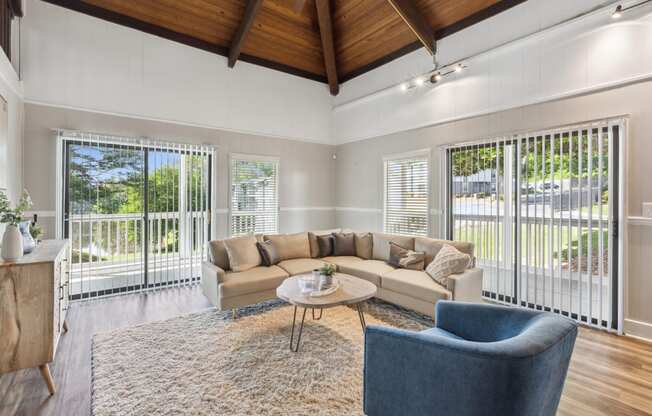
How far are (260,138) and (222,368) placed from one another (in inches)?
175

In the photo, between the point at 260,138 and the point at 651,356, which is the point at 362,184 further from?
the point at 651,356

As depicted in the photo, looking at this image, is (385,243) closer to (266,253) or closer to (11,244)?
(266,253)

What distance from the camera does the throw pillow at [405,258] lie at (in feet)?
13.5

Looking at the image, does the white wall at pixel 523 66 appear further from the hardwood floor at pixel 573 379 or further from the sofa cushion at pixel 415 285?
the hardwood floor at pixel 573 379

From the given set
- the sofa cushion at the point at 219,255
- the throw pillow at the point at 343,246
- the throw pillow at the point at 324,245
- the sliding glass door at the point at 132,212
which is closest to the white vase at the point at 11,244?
the sofa cushion at the point at 219,255

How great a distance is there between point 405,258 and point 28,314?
Answer: 150 inches

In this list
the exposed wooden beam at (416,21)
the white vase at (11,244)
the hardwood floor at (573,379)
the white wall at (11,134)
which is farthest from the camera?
the exposed wooden beam at (416,21)

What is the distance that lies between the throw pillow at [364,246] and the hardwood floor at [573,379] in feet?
8.83

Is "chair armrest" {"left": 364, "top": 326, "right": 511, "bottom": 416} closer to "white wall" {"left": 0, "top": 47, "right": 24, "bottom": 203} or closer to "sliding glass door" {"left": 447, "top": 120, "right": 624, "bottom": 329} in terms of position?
"sliding glass door" {"left": 447, "top": 120, "right": 624, "bottom": 329}

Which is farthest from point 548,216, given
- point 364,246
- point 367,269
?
point 364,246

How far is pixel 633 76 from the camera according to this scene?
3.14m

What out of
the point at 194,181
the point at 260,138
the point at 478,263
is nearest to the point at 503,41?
the point at 478,263

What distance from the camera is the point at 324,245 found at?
16.4 feet

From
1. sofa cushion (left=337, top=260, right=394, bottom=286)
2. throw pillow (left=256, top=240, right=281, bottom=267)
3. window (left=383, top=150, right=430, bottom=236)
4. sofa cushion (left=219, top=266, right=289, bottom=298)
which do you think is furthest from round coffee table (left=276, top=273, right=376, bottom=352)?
window (left=383, top=150, right=430, bottom=236)
